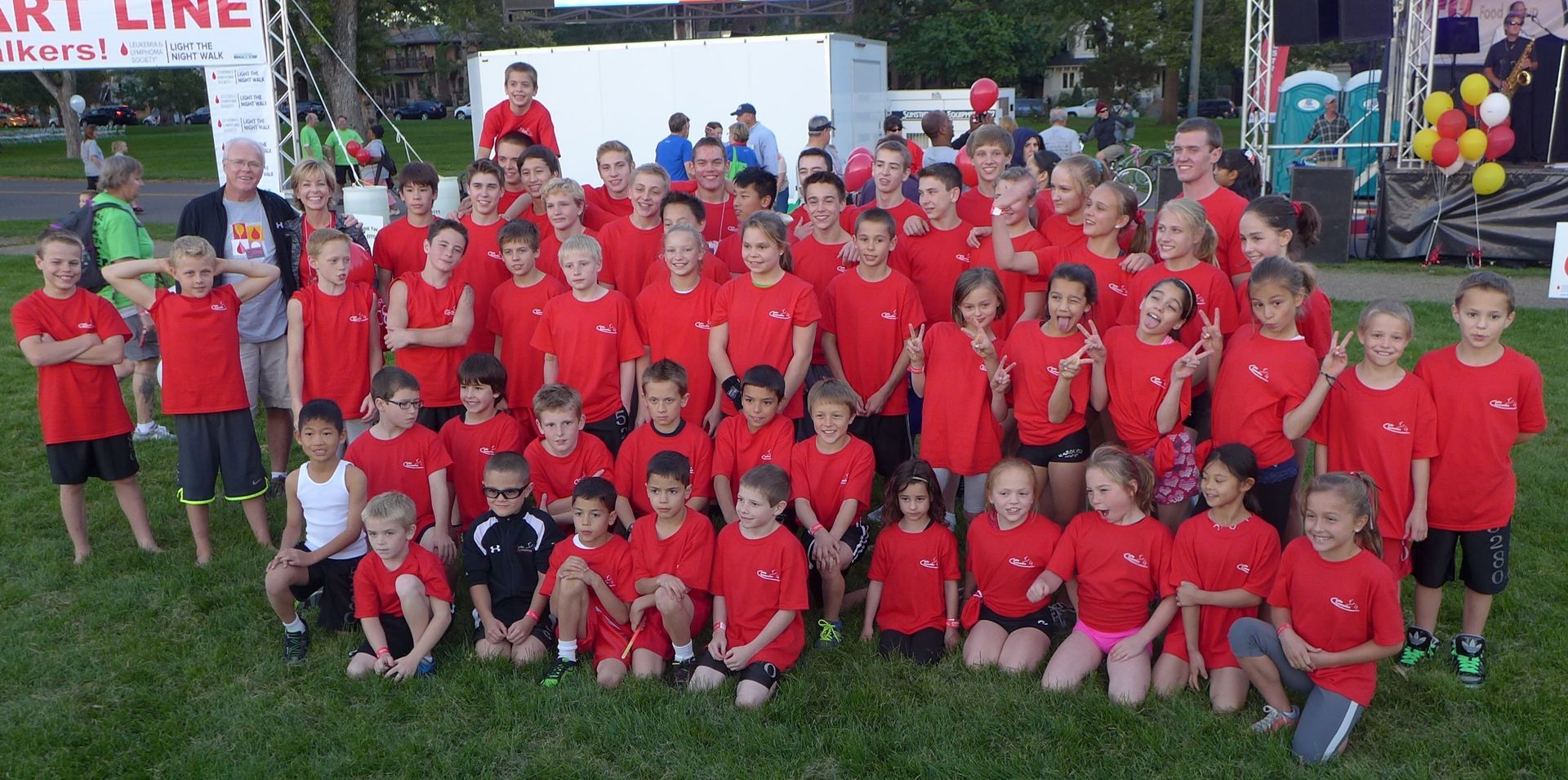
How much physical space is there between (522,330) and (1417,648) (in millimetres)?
4078

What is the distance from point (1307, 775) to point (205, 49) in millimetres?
12027

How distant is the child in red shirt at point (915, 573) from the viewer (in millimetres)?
4562

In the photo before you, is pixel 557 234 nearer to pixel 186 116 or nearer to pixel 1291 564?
pixel 1291 564

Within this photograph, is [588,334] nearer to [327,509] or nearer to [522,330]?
[522,330]

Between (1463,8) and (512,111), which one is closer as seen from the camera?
(512,111)

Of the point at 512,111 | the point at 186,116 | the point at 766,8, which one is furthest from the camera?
the point at 186,116

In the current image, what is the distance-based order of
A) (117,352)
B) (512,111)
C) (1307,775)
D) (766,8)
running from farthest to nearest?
1. (766,8)
2. (512,111)
3. (117,352)
4. (1307,775)

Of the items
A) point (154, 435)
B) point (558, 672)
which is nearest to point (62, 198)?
point (154, 435)

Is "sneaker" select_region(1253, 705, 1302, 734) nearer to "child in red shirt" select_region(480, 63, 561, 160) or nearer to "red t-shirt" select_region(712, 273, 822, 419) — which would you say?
"red t-shirt" select_region(712, 273, 822, 419)

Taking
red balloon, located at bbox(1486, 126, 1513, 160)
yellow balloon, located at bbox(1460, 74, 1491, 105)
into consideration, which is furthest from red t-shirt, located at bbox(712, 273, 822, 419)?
red balloon, located at bbox(1486, 126, 1513, 160)

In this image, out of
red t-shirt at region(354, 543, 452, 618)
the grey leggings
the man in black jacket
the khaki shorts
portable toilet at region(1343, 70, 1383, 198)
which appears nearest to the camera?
the grey leggings

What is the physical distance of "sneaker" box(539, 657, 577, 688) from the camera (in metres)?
4.25

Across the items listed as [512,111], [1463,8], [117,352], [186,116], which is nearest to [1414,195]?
[1463,8]

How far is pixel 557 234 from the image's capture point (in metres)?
5.67
